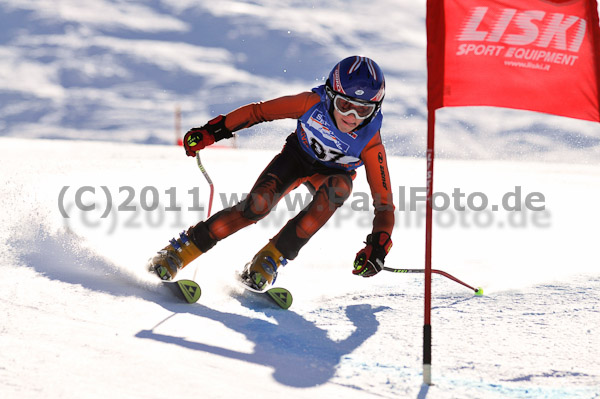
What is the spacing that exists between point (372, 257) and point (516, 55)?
1.37 m

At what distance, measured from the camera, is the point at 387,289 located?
13.5 ft

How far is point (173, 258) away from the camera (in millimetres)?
3693

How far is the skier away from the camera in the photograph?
3.50m

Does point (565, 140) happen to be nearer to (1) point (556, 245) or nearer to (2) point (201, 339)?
(1) point (556, 245)

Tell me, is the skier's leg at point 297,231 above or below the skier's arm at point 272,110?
below

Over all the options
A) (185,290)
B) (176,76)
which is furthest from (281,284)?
(176,76)

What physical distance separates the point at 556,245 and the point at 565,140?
57.7 metres

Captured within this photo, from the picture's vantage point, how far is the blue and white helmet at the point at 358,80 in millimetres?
3461

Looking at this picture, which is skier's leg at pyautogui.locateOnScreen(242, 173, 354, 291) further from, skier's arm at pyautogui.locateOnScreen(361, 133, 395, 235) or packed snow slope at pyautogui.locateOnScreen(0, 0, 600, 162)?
packed snow slope at pyautogui.locateOnScreen(0, 0, 600, 162)

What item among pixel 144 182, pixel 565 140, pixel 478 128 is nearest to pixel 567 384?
pixel 144 182

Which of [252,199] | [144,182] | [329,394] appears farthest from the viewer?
[144,182]

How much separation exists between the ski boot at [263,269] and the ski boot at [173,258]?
37 cm

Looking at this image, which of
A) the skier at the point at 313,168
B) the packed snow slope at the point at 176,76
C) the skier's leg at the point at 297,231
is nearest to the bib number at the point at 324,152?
the skier at the point at 313,168

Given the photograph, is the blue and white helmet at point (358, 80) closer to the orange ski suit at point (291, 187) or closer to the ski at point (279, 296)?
the orange ski suit at point (291, 187)
